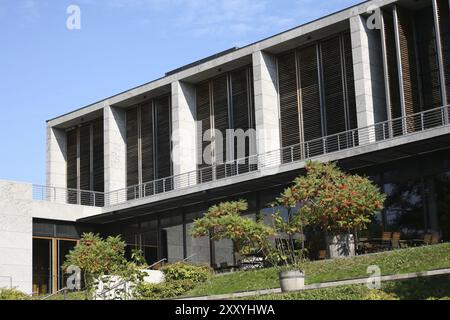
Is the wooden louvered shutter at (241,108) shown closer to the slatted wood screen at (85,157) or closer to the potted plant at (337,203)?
the potted plant at (337,203)

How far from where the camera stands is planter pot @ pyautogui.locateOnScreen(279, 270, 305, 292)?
21547 mm

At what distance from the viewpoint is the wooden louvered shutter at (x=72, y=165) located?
4725 cm

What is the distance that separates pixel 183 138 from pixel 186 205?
12.5 feet

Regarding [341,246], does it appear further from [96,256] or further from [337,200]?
[96,256]

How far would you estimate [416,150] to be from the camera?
29656 mm

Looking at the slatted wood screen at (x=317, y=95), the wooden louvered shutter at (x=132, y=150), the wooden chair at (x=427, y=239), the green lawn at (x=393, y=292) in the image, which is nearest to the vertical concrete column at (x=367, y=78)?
the slatted wood screen at (x=317, y=95)

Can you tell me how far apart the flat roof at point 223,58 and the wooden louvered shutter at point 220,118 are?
121 cm

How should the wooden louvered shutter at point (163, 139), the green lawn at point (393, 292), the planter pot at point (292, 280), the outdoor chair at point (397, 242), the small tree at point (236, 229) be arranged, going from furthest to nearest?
the wooden louvered shutter at point (163, 139) < the outdoor chair at point (397, 242) < the small tree at point (236, 229) < the planter pot at point (292, 280) < the green lawn at point (393, 292)

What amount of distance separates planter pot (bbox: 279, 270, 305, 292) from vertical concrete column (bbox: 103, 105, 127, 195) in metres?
23.2

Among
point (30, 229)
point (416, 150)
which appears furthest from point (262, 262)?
point (30, 229)
